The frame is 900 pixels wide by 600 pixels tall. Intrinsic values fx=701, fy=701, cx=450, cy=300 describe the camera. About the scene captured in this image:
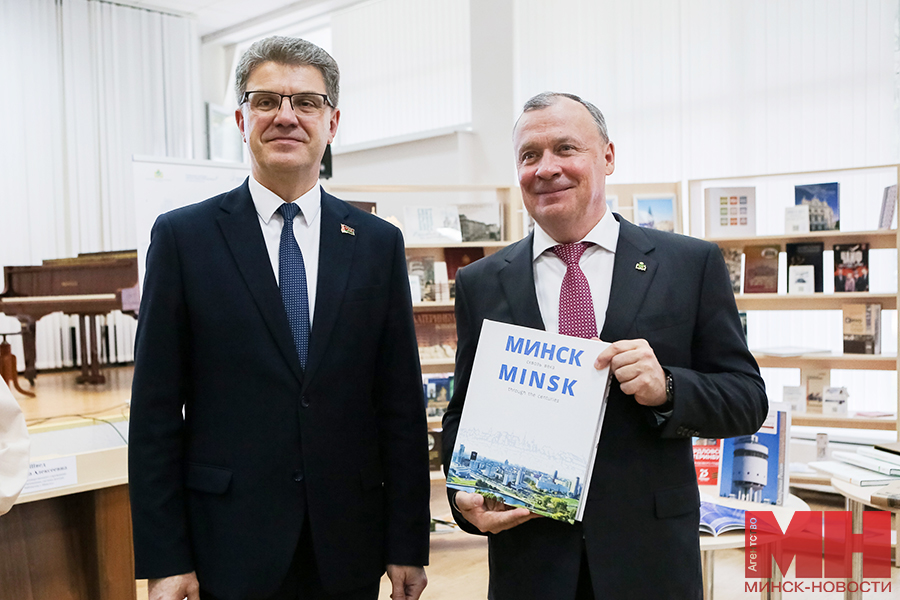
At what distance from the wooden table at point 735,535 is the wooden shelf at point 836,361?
1946 mm

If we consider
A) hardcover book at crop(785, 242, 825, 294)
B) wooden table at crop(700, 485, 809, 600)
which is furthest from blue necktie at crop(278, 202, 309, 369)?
hardcover book at crop(785, 242, 825, 294)

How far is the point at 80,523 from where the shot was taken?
2309 millimetres

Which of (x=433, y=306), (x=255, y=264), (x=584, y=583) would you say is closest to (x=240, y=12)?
(x=433, y=306)

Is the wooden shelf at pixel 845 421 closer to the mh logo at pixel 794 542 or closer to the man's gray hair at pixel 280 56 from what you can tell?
the mh logo at pixel 794 542

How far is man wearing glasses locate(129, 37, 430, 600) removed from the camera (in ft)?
4.46

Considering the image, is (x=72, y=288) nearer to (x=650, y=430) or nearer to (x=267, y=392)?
(x=267, y=392)

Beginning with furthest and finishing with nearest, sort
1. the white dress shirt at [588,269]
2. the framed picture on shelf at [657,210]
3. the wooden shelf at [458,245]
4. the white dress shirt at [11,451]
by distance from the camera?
1. the framed picture on shelf at [657,210]
2. the wooden shelf at [458,245]
3. the white dress shirt at [588,269]
4. the white dress shirt at [11,451]

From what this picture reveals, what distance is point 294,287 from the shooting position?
1430 mm

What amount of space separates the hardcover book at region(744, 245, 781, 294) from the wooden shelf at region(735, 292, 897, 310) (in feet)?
0.23

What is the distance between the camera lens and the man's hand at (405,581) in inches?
57.6

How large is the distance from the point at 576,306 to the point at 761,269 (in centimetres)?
→ 362

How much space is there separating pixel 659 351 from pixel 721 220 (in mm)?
3526

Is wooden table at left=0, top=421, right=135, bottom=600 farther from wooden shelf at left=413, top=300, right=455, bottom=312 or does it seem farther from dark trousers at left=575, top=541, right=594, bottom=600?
wooden shelf at left=413, top=300, right=455, bottom=312

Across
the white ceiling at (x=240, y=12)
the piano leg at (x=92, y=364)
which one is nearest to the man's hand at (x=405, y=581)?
the piano leg at (x=92, y=364)
